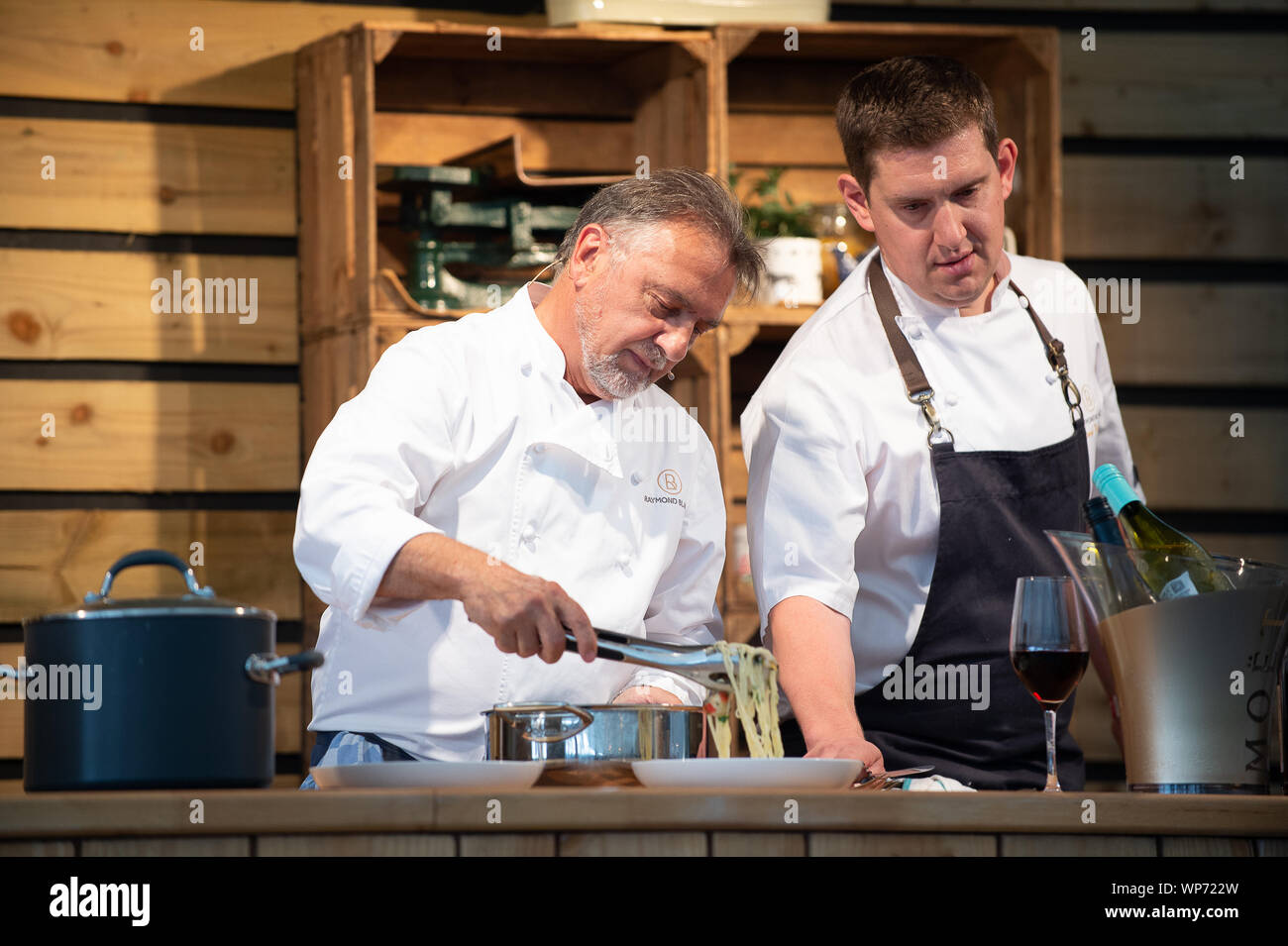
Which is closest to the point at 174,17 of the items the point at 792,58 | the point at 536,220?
the point at 536,220

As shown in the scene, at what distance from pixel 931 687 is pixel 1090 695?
Result: 5.41ft

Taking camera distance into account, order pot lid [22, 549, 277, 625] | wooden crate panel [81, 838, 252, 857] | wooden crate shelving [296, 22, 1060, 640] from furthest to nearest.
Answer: wooden crate shelving [296, 22, 1060, 640] → pot lid [22, 549, 277, 625] → wooden crate panel [81, 838, 252, 857]

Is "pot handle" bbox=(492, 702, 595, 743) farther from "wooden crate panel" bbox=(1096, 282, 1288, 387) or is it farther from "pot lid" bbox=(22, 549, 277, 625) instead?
"wooden crate panel" bbox=(1096, 282, 1288, 387)

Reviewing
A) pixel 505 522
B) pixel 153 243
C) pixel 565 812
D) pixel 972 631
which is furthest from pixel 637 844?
pixel 153 243

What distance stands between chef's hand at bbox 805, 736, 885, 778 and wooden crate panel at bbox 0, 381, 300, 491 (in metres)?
1.85

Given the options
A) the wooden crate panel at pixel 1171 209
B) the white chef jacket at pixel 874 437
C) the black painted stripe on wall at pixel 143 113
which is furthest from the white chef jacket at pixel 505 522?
the wooden crate panel at pixel 1171 209

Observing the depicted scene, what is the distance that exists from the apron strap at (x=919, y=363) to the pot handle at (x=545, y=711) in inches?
34.6

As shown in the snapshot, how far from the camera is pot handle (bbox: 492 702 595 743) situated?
1.54 metres

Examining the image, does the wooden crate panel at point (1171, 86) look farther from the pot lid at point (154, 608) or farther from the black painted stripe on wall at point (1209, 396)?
the pot lid at point (154, 608)

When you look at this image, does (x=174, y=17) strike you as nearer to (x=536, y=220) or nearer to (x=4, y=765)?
(x=536, y=220)

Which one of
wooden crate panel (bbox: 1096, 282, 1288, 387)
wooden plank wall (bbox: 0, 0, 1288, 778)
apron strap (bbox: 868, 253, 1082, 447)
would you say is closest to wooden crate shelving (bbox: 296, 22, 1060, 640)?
wooden plank wall (bbox: 0, 0, 1288, 778)

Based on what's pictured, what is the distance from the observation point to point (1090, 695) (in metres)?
3.74

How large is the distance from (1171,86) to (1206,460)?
90 centimetres

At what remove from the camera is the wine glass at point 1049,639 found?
1626 millimetres
